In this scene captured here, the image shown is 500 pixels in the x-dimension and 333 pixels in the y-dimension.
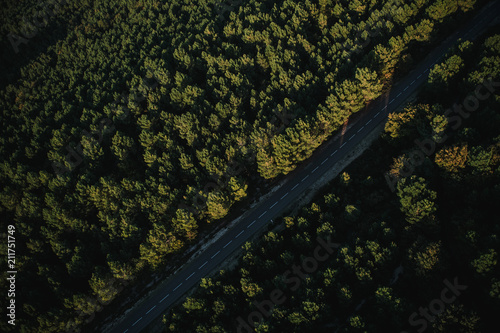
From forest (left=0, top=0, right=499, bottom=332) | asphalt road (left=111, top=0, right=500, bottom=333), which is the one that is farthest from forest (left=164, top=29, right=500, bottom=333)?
asphalt road (left=111, top=0, right=500, bottom=333)

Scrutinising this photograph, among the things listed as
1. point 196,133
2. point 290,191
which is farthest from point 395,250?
point 196,133

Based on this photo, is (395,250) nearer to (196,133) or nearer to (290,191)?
(290,191)

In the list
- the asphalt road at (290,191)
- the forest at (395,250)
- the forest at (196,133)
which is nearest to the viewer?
the forest at (395,250)

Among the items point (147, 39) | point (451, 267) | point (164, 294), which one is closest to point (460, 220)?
point (451, 267)

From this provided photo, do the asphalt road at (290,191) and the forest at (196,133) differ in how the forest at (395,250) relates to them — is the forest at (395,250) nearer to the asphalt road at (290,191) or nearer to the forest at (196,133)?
the forest at (196,133)

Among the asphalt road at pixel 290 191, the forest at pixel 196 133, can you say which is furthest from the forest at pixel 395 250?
the asphalt road at pixel 290 191

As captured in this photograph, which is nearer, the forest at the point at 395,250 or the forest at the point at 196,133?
the forest at the point at 395,250

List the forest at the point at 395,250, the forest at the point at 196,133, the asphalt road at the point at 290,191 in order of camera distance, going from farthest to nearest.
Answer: the asphalt road at the point at 290,191
the forest at the point at 196,133
the forest at the point at 395,250

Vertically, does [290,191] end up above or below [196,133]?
below
